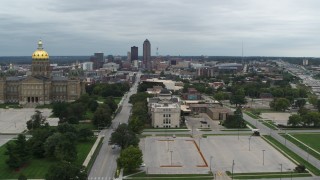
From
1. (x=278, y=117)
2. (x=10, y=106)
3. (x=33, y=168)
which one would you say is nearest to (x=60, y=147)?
(x=33, y=168)

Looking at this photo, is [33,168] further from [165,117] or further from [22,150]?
[165,117]

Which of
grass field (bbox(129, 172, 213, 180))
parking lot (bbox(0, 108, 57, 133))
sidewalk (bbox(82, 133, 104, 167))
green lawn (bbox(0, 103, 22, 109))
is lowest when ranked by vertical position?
grass field (bbox(129, 172, 213, 180))

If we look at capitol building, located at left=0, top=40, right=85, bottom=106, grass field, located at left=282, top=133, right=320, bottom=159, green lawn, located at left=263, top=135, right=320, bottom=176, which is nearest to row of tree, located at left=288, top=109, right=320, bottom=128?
grass field, located at left=282, top=133, right=320, bottom=159

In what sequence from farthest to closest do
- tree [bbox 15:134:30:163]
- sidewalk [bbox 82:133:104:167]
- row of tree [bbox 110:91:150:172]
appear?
1. sidewalk [bbox 82:133:104:167]
2. tree [bbox 15:134:30:163]
3. row of tree [bbox 110:91:150:172]

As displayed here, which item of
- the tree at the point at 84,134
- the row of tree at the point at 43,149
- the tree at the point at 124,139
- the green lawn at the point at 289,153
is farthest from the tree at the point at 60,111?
the green lawn at the point at 289,153

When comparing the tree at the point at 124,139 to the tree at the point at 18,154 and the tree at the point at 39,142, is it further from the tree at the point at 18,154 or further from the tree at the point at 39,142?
the tree at the point at 18,154

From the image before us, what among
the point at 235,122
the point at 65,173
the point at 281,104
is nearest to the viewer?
the point at 65,173

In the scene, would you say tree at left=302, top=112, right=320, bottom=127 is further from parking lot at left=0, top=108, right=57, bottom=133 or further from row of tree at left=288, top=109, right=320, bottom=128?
parking lot at left=0, top=108, right=57, bottom=133
